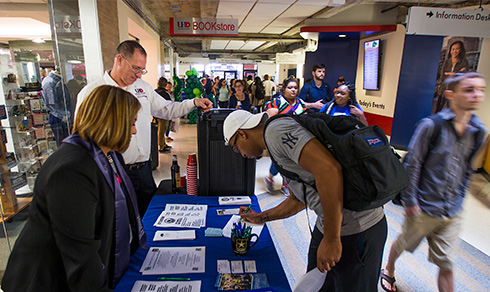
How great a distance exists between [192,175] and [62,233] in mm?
1061

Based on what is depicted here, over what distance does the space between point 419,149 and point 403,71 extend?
5.45 m

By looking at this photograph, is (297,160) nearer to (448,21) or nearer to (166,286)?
(166,286)

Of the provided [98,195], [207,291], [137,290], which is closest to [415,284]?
[207,291]

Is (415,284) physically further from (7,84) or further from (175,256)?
(7,84)

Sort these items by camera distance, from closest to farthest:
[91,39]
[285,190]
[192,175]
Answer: [192,175]
[91,39]
[285,190]

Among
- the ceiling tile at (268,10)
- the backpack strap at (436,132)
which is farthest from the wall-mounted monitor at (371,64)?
the backpack strap at (436,132)

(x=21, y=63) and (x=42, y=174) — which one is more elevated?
(x=21, y=63)

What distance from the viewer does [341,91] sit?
11.5ft

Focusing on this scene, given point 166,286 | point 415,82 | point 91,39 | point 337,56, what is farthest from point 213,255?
point 337,56

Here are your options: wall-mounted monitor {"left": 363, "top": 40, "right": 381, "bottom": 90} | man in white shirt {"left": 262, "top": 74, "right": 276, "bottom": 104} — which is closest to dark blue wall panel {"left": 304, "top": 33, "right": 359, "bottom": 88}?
wall-mounted monitor {"left": 363, "top": 40, "right": 381, "bottom": 90}

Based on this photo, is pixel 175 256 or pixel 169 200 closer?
pixel 175 256

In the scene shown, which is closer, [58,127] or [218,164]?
[218,164]

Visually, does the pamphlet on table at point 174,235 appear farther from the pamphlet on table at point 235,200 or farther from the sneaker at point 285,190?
the sneaker at point 285,190

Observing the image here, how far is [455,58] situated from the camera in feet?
18.0
